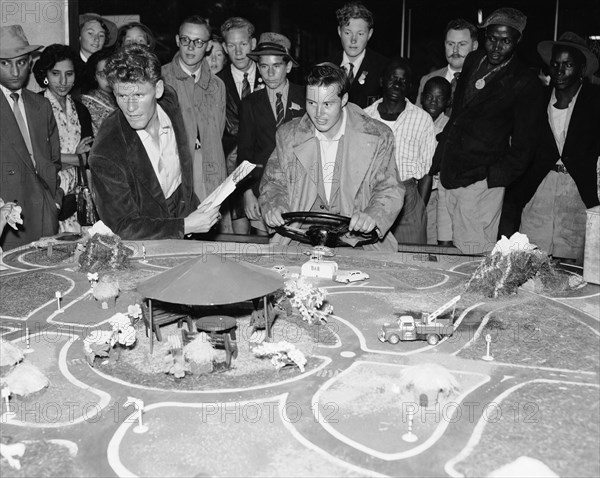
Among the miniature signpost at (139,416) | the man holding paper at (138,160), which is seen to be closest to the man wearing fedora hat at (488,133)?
the man holding paper at (138,160)

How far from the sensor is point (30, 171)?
6051mm

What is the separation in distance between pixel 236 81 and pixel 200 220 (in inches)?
110

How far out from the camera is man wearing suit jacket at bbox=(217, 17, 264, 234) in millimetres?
7023

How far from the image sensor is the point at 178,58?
265 inches

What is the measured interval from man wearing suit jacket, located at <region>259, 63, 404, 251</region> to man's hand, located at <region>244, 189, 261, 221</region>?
925 millimetres

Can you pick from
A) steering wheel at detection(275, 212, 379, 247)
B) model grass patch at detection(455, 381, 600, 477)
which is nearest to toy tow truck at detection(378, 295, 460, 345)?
model grass patch at detection(455, 381, 600, 477)

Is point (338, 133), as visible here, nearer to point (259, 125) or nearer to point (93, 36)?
point (259, 125)

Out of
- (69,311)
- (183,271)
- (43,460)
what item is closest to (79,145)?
(69,311)

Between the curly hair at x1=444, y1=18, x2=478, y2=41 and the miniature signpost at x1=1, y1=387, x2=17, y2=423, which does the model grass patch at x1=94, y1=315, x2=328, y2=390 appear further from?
the curly hair at x1=444, y1=18, x2=478, y2=41

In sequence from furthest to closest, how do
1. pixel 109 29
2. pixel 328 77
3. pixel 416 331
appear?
pixel 109 29, pixel 328 77, pixel 416 331

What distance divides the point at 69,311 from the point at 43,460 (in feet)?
4.83

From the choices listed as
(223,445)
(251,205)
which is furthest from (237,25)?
(223,445)

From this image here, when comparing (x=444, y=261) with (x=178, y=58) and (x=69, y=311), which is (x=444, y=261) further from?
(x=178, y=58)

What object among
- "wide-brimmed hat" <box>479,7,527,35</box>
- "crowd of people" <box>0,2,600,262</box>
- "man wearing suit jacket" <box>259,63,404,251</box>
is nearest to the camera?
"man wearing suit jacket" <box>259,63,404,251</box>
